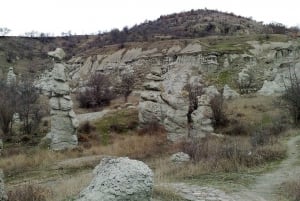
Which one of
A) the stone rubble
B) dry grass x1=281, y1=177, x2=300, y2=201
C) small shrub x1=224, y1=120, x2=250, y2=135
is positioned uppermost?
the stone rubble

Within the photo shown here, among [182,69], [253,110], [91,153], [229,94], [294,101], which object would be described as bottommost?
[91,153]

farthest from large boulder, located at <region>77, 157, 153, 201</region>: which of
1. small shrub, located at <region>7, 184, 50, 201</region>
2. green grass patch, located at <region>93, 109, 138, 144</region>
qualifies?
green grass patch, located at <region>93, 109, 138, 144</region>

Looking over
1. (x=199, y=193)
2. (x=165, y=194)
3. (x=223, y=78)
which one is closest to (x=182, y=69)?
(x=223, y=78)

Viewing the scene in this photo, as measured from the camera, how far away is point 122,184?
6766mm

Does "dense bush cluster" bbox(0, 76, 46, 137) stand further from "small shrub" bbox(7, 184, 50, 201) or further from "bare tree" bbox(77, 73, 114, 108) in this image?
"small shrub" bbox(7, 184, 50, 201)

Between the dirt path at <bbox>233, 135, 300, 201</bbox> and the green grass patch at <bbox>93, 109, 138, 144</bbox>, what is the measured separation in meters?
11.7

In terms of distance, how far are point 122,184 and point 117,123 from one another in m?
20.1

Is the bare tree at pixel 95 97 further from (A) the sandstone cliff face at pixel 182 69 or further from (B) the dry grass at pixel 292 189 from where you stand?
(B) the dry grass at pixel 292 189

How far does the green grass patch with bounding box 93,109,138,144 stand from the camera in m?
25.9

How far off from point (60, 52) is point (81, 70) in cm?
5412

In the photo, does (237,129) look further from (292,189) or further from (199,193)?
(199,193)

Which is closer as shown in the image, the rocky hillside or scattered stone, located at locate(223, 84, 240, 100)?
scattered stone, located at locate(223, 84, 240, 100)

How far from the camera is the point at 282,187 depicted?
11.0 meters

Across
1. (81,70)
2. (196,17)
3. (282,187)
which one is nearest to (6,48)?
(81,70)
